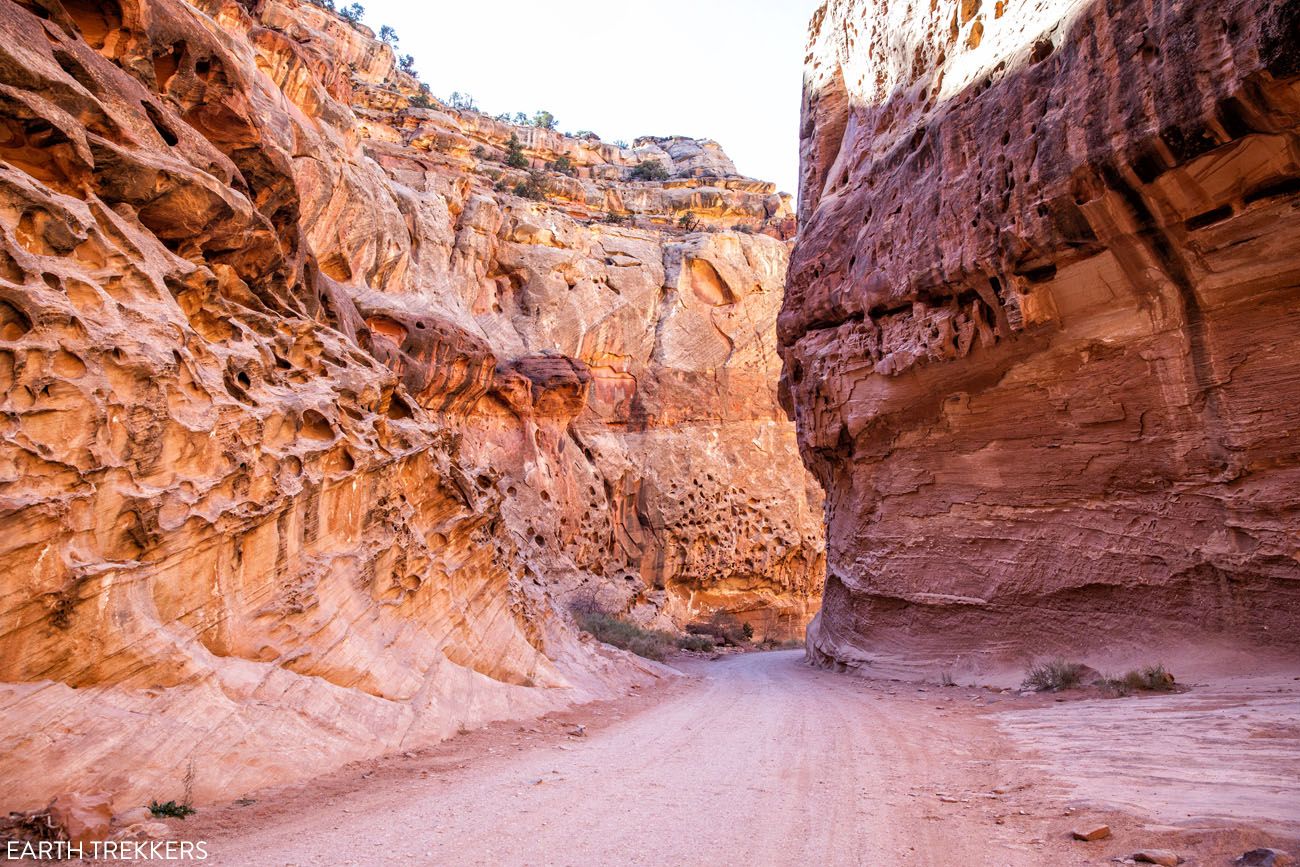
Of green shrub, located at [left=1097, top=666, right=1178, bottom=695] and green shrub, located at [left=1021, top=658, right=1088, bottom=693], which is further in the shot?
green shrub, located at [left=1021, top=658, right=1088, bottom=693]

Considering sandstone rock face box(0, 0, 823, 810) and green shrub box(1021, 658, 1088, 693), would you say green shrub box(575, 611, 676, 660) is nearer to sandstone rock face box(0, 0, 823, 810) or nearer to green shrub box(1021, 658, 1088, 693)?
sandstone rock face box(0, 0, 823, 810)

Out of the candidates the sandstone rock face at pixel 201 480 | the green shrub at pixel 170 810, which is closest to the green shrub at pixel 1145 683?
the sandstone rock face at pixel 201 480

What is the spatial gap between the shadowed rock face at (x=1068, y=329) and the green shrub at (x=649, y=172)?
112 feet

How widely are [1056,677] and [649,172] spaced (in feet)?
148

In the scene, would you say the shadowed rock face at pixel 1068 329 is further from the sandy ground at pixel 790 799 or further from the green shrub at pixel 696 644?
the green shrub at pixel 696 644

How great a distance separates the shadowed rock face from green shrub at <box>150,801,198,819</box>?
11050 millimetres

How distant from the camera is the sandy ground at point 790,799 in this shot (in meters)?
3.54

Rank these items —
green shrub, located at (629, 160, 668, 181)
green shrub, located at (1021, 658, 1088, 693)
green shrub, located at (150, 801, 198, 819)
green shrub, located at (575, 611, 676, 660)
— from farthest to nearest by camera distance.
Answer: green shrub, located at (629, 160, 668, 181), green shrub, located at (575, 611, 676, 660), green shrub, located at (1021, 658, 1088, 693), green shrub, located at (150, 801, 198, 819)

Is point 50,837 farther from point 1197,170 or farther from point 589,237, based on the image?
point 589,237

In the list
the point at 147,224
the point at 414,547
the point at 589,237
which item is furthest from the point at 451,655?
the point at 589,237

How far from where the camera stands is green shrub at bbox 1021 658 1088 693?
9.66 metres

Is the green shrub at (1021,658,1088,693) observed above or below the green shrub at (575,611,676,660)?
above

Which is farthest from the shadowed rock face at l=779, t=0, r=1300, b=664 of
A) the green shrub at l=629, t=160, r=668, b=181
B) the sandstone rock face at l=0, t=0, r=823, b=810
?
the green shrub at l=629, t=160, r=668, b=181

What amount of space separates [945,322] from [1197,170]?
448cm
